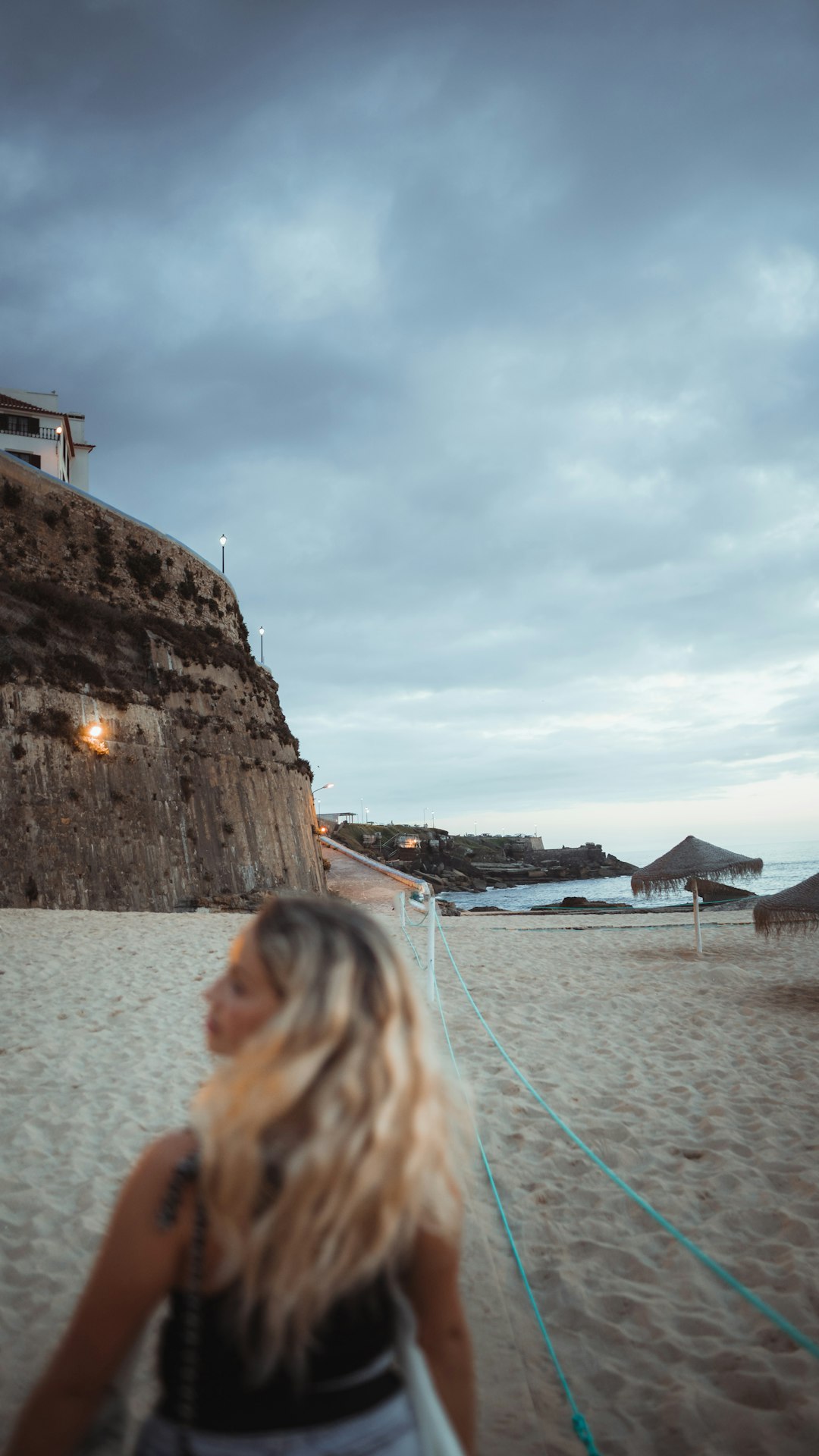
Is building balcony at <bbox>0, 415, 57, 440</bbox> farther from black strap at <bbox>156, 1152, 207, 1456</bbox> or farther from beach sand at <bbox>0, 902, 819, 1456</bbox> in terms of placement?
black strap at <bbox>156, 1152, 207, 1456</bbox>

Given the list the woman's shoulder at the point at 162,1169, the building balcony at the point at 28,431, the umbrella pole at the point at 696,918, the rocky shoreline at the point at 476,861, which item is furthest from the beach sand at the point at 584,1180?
the rocky shoreline at the point at 476,861

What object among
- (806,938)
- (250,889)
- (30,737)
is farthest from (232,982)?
(250,889)

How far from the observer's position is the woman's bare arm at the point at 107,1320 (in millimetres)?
1123

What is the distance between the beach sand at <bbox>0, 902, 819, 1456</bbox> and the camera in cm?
266

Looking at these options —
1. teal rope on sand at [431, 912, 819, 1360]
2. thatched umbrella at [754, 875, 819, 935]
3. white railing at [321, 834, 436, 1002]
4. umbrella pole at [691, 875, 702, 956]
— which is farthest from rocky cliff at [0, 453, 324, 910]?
teal rope on sand at [431, 912, 819, 1360]

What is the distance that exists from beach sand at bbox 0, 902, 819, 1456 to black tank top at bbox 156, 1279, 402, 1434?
1783mm

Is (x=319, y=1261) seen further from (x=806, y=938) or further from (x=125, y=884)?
(x=125, y=884)

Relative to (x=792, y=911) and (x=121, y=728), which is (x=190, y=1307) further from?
(x=121, y=728)

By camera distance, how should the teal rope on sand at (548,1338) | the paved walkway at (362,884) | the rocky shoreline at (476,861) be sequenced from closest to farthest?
the teal rope on sand at (548,1338), the paved walkway at (362,884), the rocky shoreline at (476,861)

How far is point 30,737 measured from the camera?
1617 cm

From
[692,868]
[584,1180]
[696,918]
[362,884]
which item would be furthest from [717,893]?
[584,1180]

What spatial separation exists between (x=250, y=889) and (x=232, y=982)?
20557 mm

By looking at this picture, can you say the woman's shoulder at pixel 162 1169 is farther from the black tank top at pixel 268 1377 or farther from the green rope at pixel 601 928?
the green rope at pixel 601 928

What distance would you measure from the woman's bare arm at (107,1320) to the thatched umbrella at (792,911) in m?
8.58
